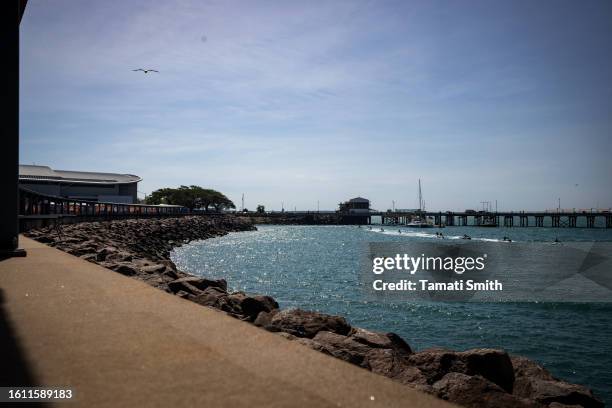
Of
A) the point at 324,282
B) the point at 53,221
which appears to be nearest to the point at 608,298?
the point at 324,282

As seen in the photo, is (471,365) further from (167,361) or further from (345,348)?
(167,361)

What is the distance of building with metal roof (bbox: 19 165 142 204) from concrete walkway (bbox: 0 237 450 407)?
256ft

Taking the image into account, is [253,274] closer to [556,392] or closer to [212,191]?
[556,392]

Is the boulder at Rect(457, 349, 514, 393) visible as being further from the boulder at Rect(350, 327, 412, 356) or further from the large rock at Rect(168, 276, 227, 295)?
the large rock at Rect(168, 276, 227, 295)

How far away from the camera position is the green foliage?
121188 mm

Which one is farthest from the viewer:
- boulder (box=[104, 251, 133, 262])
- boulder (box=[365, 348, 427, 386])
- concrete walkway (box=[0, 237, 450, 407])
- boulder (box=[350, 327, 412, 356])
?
boulder (box=[104, 251, 133, 262])

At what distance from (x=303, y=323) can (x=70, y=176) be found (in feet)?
305

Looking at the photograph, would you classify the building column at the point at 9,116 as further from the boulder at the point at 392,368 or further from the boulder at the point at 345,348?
the boulder at the point at 392,368

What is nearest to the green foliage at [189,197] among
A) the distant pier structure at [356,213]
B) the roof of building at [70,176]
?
the roof of building at [70,176]

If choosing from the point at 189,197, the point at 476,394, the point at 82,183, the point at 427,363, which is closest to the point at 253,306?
the point at 427,363

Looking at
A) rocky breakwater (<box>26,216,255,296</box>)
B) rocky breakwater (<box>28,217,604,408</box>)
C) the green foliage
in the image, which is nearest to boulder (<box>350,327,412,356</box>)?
rocky breakwater (<box>28,217,604,408</box>)

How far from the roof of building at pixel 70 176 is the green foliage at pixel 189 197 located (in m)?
23.0

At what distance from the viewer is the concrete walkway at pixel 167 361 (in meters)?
2.41

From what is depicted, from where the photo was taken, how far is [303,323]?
21.7 ft
